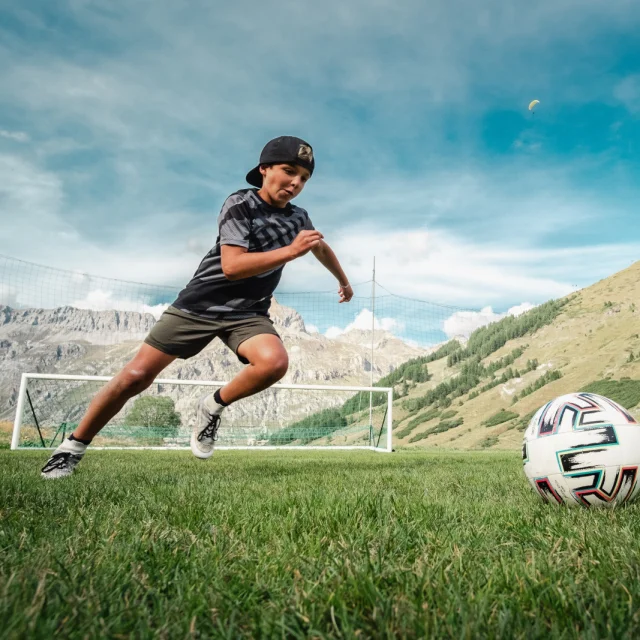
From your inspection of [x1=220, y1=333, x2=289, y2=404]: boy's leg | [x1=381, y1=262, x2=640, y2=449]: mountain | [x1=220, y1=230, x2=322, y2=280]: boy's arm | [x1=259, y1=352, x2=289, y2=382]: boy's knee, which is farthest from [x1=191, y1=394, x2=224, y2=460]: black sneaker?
[x1=381, y1=262, x2=640, y2=449]: mountain

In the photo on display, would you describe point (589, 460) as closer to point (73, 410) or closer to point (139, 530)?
point (139, 530)

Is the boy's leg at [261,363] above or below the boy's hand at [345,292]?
below

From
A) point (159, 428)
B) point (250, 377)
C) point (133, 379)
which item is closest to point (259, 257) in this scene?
point (250, 377)

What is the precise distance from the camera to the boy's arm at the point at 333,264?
4.84 meters

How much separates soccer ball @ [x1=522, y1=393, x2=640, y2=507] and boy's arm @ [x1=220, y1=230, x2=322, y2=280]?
5.90 feet

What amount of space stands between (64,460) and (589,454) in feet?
11.7

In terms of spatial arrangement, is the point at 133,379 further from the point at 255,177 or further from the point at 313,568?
the point at 313,568

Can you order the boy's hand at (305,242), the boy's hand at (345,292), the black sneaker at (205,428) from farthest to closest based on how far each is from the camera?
the boy's hand at (345,292)
the black sneaker at (205,428)
the boy's hand at (305,242)

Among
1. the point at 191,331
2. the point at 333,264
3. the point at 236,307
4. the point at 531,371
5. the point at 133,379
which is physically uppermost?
the point at 531,371

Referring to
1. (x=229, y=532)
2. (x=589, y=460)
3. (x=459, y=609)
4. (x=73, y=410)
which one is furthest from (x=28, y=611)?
(x=73, y=410)

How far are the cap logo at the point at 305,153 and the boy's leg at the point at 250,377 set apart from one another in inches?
50.9

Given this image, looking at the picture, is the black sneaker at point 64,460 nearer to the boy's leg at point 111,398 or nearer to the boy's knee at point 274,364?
the boy's leg at point 111,398

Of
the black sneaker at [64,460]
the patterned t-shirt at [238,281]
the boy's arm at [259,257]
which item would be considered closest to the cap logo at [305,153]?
the patterned t-shirt at [238,281]

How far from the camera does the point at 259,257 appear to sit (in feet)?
12.3
